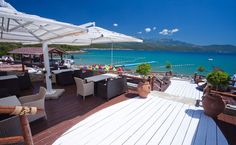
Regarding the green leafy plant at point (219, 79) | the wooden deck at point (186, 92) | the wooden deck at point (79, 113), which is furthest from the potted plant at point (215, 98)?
the wooden deck at point (186, 92)

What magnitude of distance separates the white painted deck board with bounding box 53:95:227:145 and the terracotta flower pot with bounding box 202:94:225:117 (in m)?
0.21

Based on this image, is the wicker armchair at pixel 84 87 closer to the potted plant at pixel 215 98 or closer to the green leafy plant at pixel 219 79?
the potted plant at pixel 215 98

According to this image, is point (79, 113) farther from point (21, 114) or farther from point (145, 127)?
point (21, 114)

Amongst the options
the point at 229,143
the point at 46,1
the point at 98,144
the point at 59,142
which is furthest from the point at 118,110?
the point at 46,1

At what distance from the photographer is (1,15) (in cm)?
169

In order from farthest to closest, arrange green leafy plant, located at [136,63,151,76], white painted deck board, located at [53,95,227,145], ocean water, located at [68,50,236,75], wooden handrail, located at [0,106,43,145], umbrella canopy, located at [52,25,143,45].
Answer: ocean water, located at [68,50,236,75] < green leafy plant, located at [136,63,151,76] < umbrella canopy, located at [52,25,143,45] < white painted deck board, located at [53,95,227,145] < wooden handrail, located at [0,106,43,145]

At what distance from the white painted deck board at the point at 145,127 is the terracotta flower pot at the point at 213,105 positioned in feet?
0.69

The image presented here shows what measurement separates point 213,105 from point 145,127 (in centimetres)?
202

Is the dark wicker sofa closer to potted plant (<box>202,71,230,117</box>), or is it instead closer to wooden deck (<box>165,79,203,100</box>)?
potted plant (<box>202,71,230,117</box>)

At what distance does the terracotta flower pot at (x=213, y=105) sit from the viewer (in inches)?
137

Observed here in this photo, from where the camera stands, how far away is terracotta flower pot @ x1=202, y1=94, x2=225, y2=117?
3.49 metres

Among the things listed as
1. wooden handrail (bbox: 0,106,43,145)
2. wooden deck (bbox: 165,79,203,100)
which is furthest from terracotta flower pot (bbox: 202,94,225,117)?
wooden handrail (bbox: 0,106,43,145)

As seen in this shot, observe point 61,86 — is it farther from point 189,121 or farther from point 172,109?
point 189,121

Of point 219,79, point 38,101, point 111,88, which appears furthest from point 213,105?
point 38,101
